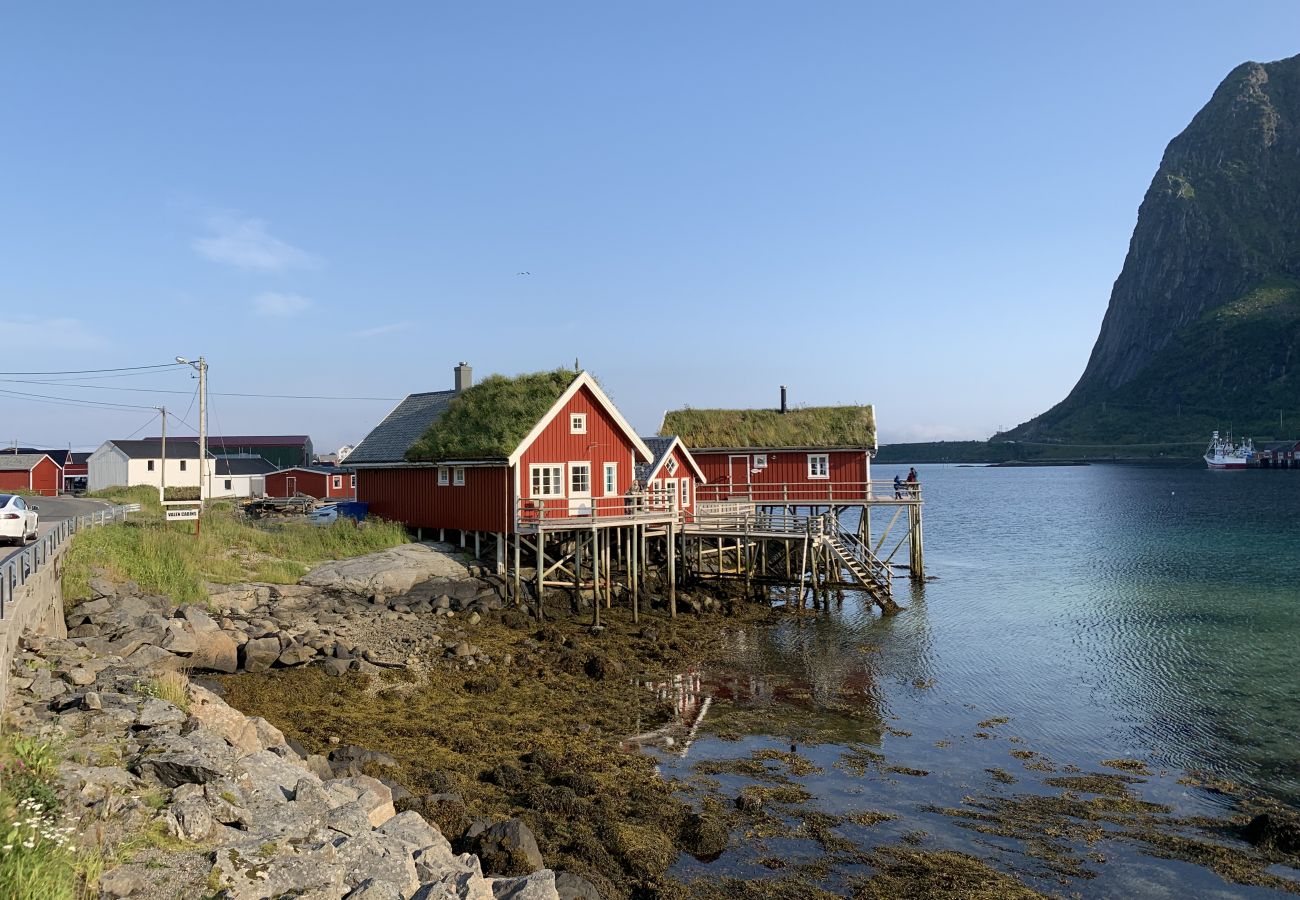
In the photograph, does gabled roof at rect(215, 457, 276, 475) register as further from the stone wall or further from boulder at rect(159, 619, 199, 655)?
boulder at rect(159, 619, 199, 655)

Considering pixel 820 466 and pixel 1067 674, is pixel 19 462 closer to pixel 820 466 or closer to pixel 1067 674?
pixel 820 466

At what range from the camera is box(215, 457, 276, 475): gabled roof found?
69625mm

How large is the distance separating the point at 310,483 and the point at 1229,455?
157 meters

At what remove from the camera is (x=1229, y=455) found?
154250mm

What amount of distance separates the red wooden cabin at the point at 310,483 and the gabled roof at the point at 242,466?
6.63 metres

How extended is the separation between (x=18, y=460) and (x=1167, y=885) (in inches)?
2954

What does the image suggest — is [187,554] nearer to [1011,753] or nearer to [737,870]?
[737,870]

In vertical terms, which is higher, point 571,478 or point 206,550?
point 571,478

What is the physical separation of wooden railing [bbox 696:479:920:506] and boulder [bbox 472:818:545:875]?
1156 inches

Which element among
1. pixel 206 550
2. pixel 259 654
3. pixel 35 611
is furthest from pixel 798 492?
pixel 35 611

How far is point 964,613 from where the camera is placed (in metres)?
33.0

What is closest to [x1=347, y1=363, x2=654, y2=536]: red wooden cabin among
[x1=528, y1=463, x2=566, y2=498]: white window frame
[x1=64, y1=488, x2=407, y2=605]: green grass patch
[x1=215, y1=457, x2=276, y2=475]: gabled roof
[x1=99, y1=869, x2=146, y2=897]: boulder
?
[x1=528, y1=463, x2=566, y2=498]: white window frame

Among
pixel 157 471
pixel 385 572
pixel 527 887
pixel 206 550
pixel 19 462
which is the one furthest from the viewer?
pixel 157 471

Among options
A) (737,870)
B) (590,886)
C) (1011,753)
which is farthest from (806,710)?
(590,886)
